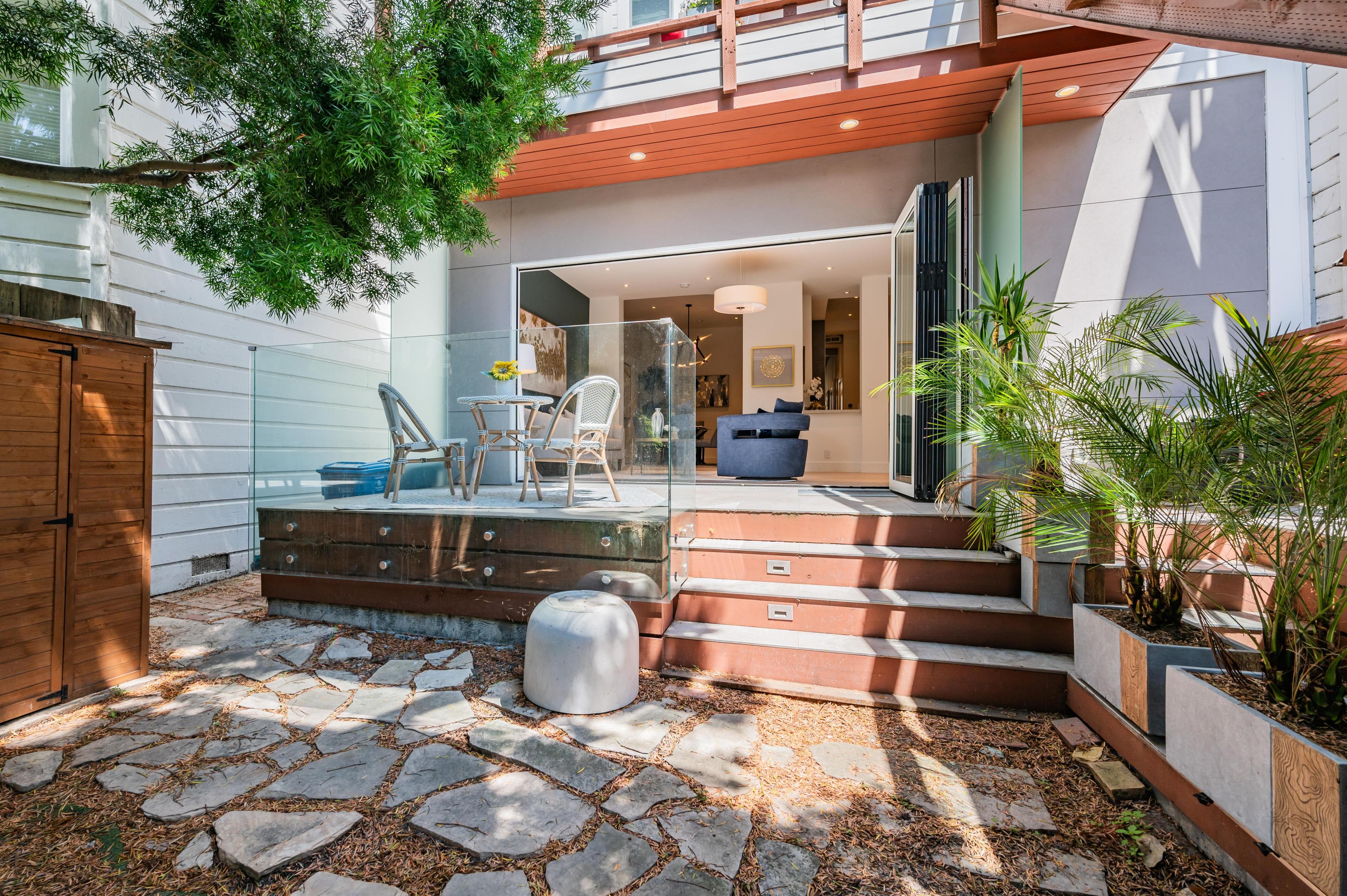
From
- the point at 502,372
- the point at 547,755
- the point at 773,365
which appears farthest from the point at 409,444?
the point at 773,365

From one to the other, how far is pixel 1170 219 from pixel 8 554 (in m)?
6.41

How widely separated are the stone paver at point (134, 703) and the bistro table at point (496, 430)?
5.41 feet

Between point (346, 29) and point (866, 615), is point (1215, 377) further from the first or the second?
point (346, 29)

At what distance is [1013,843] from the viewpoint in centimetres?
153

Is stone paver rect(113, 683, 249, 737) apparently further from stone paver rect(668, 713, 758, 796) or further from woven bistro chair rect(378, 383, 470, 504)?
→ stone paver rect(668, 713, 758, 796)

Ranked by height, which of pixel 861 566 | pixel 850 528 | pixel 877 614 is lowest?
pixel 877 614

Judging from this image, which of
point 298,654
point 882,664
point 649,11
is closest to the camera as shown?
point 882,664

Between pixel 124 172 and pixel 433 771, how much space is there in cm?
240

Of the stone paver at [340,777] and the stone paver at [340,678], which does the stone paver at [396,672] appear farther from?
the stone paver at [340,777]

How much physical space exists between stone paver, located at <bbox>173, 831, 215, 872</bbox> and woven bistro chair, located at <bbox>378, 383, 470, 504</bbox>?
2.17 metres

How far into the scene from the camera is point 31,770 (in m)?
1.76

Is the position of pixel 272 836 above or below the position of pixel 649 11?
below

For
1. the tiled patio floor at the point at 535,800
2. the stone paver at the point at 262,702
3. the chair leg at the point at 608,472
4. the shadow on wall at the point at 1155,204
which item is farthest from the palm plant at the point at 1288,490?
the stone paver at the point at 262,702

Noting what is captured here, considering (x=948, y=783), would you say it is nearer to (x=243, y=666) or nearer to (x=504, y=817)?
(x=504, y=817)
